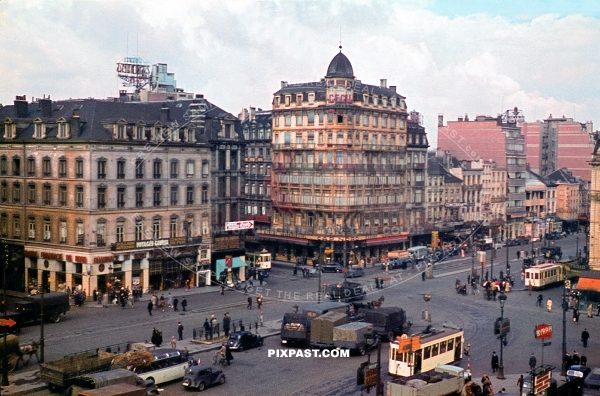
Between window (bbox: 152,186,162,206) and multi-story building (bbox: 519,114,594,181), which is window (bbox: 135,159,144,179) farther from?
multi-story building (bbox: 519,114,594,181)

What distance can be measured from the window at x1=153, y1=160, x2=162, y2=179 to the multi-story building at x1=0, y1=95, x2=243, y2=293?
0.29 ft

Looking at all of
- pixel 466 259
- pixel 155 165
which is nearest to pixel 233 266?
pixel 155 165

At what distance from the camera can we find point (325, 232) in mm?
87750

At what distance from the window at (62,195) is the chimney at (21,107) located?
10.7 metres

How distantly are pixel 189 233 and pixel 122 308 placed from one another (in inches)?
508

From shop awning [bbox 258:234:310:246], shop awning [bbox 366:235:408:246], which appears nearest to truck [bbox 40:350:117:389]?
shop awning [bbox 258:234:310:246]

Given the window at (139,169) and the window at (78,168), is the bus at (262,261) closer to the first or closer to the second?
the window at (139,169)

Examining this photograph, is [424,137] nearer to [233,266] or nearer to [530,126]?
[233,266]

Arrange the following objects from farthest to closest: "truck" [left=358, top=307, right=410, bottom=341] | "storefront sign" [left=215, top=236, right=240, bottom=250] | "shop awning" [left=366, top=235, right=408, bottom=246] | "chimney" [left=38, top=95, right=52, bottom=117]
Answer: "shop awning" [left=366, top=235, right=408, bottom=246], "storefront sign" [left=215, top=236, right=240, bottom=250], "chimney" [left=38, top=95, right=52, bottom=117], "truck" [left=358, top=307, right=410, bottom=341]

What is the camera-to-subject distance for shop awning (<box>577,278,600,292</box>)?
60000 millimetres

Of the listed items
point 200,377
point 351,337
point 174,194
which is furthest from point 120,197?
point 200,377

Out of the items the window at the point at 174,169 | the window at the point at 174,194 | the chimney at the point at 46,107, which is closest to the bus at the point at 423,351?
the window at the point at 174,194

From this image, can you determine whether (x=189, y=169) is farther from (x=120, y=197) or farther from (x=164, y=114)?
(x=120, y=197)

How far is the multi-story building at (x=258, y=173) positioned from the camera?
314 feet
